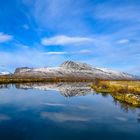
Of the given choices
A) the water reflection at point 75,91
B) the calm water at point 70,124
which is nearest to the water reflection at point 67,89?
the water reflection at point 75,91

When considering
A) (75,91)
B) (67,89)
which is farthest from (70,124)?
(67,89)

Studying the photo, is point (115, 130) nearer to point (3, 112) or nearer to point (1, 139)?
point (1, 139)

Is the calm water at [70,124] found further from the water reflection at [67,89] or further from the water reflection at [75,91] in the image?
the water reflection at [67,89]

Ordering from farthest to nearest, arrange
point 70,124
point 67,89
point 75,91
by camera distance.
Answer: point 67,89 → point 75,91 → point 70,124

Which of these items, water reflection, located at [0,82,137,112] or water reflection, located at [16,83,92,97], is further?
water reflection, located at [16,83,92,97]

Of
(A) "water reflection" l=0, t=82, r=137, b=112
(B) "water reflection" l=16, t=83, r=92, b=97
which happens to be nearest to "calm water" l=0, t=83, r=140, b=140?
(A) "water reflection" l=0, t=82, r=137, b=112

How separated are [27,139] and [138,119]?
46.0ft

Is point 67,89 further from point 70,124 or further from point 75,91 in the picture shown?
point 70,124

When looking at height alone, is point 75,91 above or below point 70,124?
above

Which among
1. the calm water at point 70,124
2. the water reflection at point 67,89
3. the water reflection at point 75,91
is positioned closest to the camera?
the calm water at point 70,124

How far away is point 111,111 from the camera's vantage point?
1548 inches

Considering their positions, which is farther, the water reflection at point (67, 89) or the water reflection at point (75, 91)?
the water reflection at point (67, 89)

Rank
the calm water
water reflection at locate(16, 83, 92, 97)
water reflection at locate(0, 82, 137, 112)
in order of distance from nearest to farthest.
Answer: the calm water
water reflection at locate(0, 82, 137, 112)
water reflection at locate(16, 83, 92, 97)

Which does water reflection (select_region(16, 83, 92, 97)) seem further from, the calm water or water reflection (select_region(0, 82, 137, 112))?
the calm water
